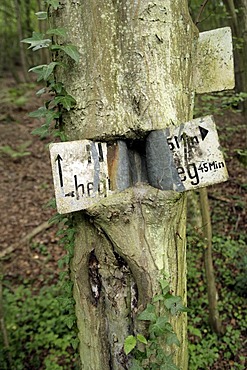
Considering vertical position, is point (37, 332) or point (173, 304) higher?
point (173, 304)

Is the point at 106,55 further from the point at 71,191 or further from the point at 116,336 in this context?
the point at 116,336

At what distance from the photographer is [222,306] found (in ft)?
11.0

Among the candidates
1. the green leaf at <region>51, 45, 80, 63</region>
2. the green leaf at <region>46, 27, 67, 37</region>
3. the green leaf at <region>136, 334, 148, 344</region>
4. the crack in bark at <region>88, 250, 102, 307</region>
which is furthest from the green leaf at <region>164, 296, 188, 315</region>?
the green leaf at <region>46, 27, 67, 37</region>

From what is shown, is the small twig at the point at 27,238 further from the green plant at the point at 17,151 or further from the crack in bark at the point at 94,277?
the crack in bark at the point at 94,277

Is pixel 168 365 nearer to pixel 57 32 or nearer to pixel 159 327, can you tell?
pixel 159 327

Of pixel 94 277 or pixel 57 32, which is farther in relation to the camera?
pixel 94 277

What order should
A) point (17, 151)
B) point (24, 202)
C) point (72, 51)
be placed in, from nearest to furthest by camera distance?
point (72, 51), point (24, 202), point (17, 151)

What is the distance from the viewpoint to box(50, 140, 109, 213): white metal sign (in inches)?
44.1

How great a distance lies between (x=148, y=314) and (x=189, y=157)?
565 mm

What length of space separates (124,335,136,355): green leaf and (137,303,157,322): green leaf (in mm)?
85

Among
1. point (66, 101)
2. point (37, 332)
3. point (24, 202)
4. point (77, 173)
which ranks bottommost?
point (37, 332)

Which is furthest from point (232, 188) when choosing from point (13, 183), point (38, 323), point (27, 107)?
point (27, 107)

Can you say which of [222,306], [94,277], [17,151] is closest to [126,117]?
[94,277]

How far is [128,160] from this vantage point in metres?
1.23
